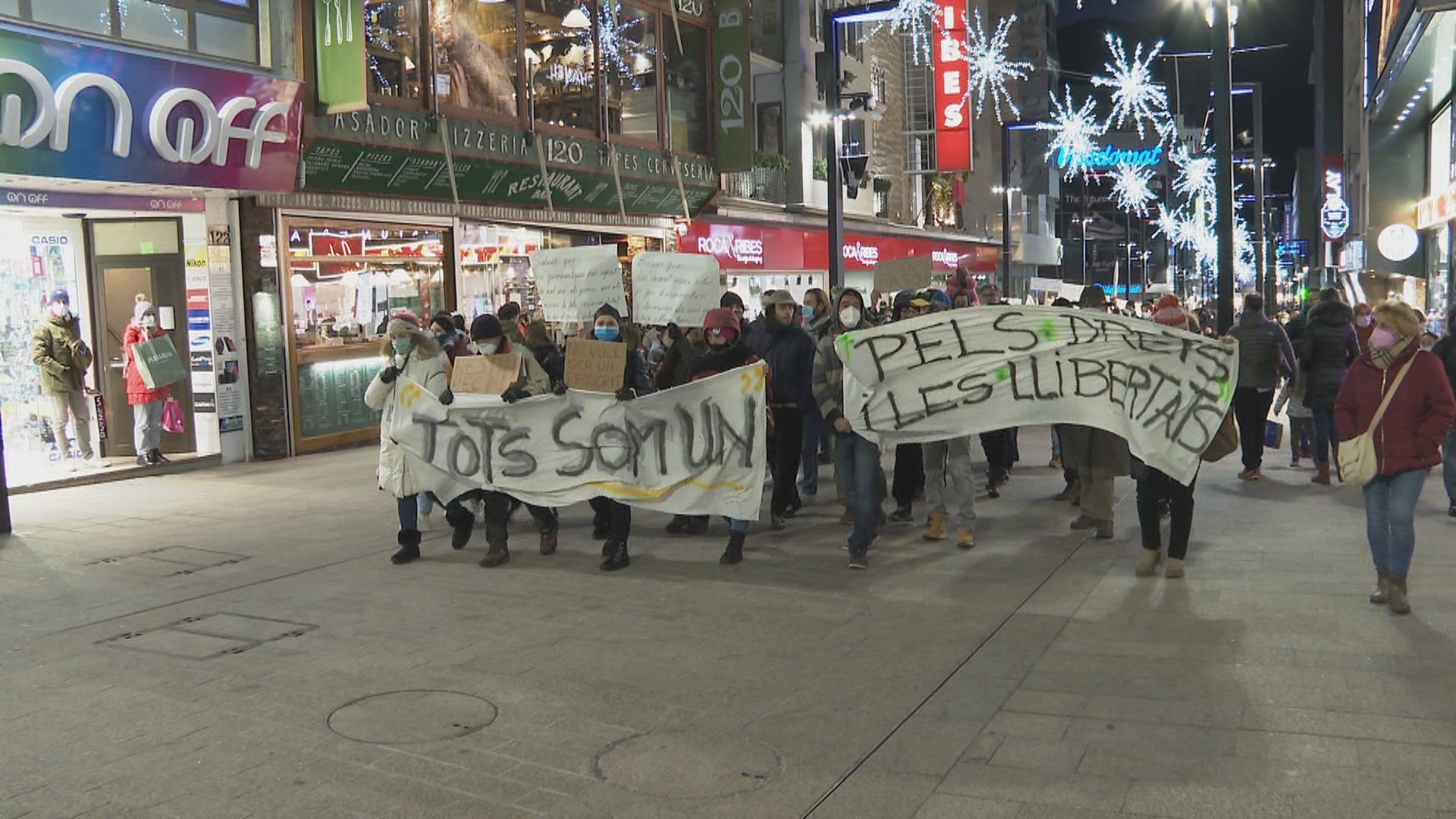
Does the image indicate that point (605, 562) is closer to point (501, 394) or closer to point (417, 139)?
point (501, 394)

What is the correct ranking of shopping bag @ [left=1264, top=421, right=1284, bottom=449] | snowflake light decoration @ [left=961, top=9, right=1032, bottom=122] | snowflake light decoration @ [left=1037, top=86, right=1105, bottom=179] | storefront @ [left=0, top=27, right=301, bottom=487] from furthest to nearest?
snowflake light decoration @ [left=1037, top=86, right=1105, bottom=179] → snowflake light decoration @ [left=961, top=9, right=1032, bottom=122] → shopping bag @ [left=1264, top=421, right=1284, bottom=449] → storefront @ [left=0, top=27, right=301, bottom=487]

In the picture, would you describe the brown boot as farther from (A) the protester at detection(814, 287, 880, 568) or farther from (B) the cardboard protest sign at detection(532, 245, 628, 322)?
(B) the cardboard protest sign at detection(532, 245, 628, 322)

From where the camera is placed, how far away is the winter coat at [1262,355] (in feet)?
40.5

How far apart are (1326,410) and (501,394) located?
815cm

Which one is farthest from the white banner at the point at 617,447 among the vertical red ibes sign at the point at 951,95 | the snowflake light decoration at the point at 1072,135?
the vertical red ibes sign at the point at 951,95

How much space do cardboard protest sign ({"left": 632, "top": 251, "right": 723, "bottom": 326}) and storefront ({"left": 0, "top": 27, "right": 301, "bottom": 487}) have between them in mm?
5387

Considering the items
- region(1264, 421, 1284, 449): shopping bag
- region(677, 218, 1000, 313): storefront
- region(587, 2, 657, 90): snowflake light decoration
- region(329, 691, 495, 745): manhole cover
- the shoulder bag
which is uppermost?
region(587, 2, 657, 90): snowflake light decoration

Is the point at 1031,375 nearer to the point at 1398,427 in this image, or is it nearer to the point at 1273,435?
the point at 1398,427

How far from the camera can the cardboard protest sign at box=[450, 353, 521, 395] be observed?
9008 mm

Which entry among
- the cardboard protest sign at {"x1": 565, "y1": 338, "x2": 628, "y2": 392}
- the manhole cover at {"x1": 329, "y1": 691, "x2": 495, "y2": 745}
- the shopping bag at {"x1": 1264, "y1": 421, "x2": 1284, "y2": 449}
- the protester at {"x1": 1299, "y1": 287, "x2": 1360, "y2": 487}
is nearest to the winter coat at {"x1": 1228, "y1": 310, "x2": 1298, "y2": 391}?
the protester at {"x1": 1299, "y1": 287, "x2": 1360, "y2": 487}

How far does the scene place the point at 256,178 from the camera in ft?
46.9

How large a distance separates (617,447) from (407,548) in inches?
70.8

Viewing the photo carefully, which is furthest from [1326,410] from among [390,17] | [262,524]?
[390,17]

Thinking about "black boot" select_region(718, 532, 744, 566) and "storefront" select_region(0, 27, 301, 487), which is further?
"storefront" select_region(0, 27, 301, 487)
